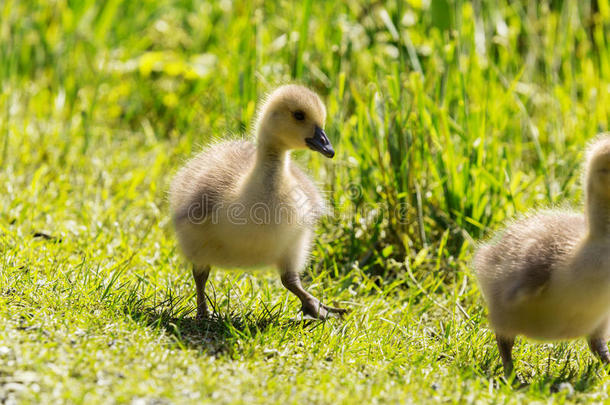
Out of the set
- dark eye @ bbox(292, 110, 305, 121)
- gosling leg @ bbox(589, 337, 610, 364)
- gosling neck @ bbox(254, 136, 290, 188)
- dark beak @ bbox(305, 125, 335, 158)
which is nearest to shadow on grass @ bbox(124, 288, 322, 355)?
gosling neck @ bbox(254, 136, 290, 188)

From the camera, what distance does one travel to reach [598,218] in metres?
3.32

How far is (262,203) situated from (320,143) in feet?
1.46

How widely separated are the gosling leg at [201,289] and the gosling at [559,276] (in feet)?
4.31

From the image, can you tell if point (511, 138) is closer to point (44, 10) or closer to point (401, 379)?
point (401, 379)

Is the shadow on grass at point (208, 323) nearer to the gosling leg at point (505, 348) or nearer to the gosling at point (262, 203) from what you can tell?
the gosling at point (262, 203)

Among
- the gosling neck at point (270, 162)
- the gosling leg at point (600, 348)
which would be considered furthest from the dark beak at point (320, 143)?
the gosling leg at point (600, 348)

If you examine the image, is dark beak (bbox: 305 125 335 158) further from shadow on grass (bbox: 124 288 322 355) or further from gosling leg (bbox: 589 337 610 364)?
gosling leg (bbox: 589 337 610 364)

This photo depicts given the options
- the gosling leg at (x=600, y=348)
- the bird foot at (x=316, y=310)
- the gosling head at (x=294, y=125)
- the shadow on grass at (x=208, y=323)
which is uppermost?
the gosling head at (x=294, y=125)

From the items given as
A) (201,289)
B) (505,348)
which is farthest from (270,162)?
(505,348)

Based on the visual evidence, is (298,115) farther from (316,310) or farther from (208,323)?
(208,323)

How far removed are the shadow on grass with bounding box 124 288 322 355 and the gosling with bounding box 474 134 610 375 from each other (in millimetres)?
888

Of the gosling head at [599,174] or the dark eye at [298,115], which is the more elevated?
the dark eye at [298,115]

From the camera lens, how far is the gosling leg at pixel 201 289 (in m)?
3.82

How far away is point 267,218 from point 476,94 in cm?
305
